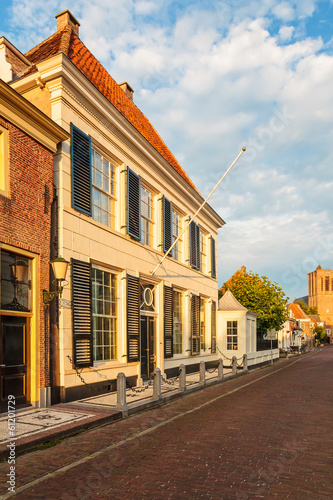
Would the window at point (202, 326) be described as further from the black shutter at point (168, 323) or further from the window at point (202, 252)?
the black shutter at point (168, 323)

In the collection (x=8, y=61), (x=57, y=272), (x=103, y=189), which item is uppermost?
(x=8, y=61)

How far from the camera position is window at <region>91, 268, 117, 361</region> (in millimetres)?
12180

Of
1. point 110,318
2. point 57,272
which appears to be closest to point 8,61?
point 57,272

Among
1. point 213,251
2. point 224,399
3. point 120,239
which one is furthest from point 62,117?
point 213,251

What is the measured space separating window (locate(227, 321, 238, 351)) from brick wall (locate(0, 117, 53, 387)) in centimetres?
1492

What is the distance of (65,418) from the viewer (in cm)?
833

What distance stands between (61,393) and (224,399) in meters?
4.36

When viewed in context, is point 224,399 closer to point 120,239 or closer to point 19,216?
point 120,239

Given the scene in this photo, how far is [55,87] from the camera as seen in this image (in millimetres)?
11227

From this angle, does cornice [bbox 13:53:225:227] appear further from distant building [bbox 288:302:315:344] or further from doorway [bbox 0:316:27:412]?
distant building [bbox 288:302:315:344]

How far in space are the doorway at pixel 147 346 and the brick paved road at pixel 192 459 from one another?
5120mm

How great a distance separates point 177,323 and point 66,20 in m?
12.0

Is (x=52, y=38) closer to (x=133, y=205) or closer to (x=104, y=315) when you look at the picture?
(x=133, y=205)

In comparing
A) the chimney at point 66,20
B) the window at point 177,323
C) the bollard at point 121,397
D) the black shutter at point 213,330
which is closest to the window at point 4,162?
the bollard at point 121,397
